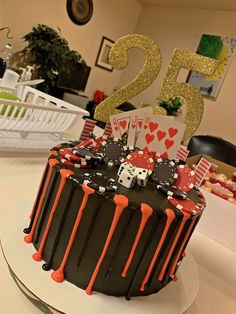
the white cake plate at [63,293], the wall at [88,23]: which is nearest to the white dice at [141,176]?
the white cake plate at [63,293]

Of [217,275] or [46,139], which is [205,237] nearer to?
[217,275]

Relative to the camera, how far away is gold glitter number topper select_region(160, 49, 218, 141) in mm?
899

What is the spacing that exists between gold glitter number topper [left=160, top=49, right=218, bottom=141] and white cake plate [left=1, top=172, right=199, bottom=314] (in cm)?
46

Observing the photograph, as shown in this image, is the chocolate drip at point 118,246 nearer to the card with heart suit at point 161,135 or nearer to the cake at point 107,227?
the cake at point 107,227

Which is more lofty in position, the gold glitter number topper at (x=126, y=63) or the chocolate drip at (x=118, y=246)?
the gold glitter number topper at (x=126, y=63)

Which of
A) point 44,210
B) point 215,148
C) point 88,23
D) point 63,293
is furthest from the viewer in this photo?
point 88,23

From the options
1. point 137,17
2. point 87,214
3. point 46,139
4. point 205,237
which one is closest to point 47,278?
point 87,214

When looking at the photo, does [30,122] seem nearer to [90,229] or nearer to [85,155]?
[85,155]

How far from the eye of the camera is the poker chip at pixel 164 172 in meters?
0.77

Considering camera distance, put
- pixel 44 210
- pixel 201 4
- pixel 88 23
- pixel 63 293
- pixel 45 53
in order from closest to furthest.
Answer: pixel 63 293, pixel 44 210, pixel 45 53, pixel 201 4, pixel 88 23

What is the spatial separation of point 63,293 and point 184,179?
0.42 m

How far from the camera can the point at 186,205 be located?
68cm

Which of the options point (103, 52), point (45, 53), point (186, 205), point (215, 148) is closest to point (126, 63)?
point (186, 205)

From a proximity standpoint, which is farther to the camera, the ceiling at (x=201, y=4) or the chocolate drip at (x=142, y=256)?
the ceiling at (x=201, y=4)
